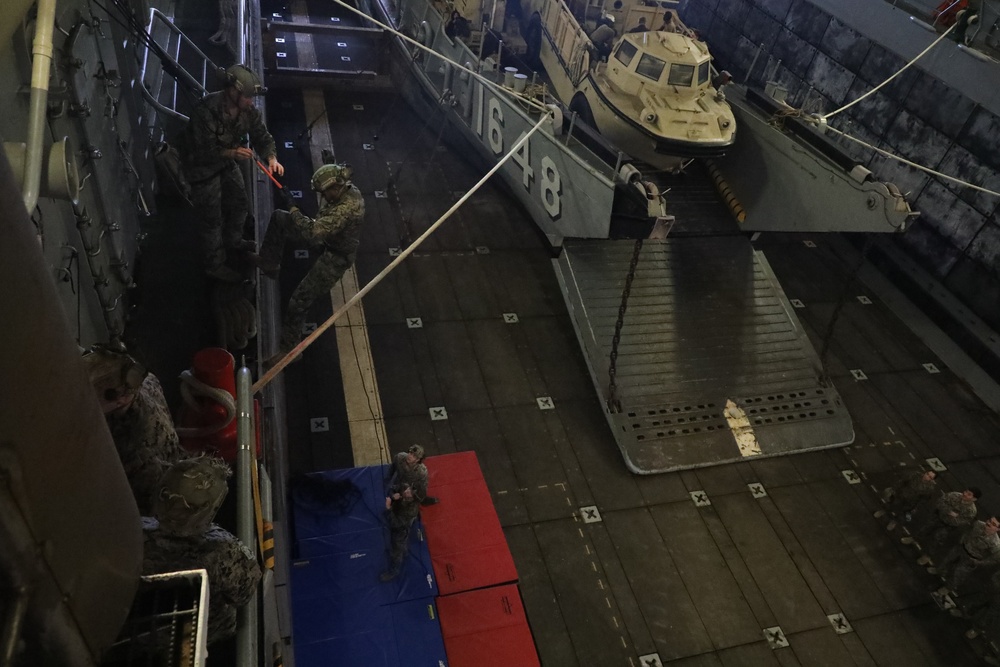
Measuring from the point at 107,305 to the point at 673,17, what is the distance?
8.37 meters

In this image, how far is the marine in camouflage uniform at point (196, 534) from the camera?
2488mm

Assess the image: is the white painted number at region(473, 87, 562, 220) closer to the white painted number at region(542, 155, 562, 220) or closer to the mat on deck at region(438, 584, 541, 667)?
the white painted number at region(542, 155, 562, 220)

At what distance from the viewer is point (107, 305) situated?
14.5 ft

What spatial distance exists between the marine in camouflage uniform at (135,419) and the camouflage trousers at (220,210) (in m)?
2.42

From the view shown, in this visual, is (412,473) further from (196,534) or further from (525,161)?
(525,161)

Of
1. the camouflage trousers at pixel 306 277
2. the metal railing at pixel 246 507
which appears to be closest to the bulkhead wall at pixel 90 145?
the metal railing at pixel 246 507

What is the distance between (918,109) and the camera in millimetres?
9508

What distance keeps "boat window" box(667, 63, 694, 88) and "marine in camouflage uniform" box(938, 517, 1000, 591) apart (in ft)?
18.7

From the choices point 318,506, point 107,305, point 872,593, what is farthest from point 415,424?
point 872,593

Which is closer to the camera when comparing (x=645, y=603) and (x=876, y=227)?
(x=645, y=603)

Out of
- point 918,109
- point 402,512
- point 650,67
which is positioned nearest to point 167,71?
point 402,512

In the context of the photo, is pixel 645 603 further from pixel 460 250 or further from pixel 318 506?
pixel 460 250

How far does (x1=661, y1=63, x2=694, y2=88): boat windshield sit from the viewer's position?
806cm

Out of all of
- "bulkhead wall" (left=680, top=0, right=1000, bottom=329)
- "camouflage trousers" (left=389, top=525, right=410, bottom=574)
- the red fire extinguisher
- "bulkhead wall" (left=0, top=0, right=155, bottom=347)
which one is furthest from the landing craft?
the red fire extinguisher
